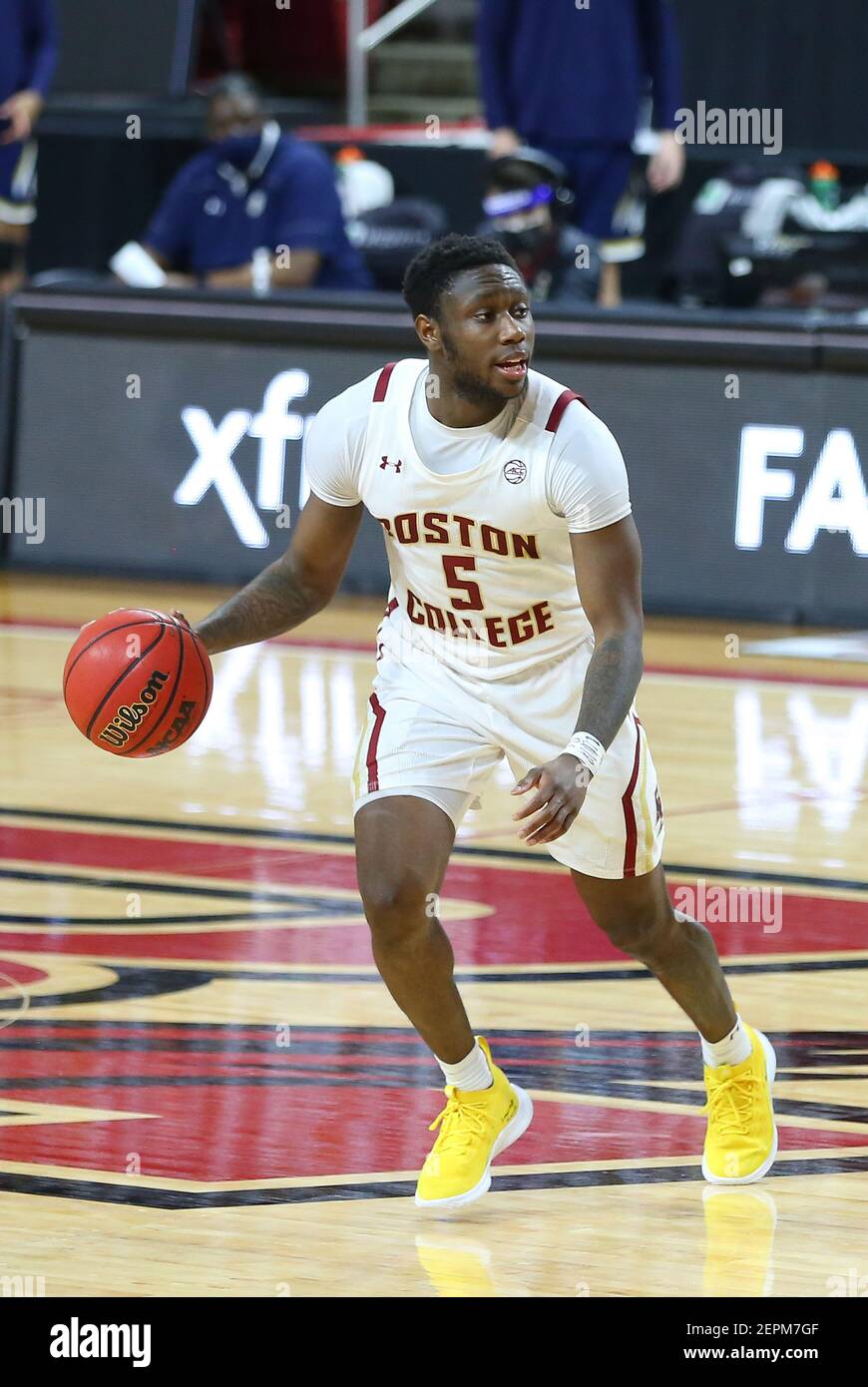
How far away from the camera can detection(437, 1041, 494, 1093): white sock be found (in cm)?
527

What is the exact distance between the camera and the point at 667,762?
9594 millimetres

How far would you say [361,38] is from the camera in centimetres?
2108

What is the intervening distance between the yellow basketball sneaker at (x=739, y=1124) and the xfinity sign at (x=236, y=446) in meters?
7.59

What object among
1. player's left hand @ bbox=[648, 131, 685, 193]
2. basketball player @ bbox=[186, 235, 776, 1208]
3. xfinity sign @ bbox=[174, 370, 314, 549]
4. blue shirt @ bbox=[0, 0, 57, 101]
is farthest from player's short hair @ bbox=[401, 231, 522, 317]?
blue shirt @ bbox=[0, 0, 57, 101]

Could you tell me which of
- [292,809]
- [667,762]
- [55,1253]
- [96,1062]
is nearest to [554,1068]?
[96,1062]

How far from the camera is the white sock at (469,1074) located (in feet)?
17.3

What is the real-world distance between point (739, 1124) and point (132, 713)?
4.69 ft

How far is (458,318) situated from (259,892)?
2.87 meters

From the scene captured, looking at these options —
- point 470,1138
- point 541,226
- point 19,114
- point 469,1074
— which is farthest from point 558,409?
point 19,114

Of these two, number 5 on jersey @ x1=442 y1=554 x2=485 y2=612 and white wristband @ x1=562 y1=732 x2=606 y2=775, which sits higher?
number 5 on jersey @ x1=442 y1=554 x2=485 y2=612

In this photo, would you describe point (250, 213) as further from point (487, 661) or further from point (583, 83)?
point (487, 661)

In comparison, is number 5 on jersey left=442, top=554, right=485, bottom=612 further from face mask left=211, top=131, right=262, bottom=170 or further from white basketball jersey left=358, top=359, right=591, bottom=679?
face mask left=211, top=131, right=262, bottom=170

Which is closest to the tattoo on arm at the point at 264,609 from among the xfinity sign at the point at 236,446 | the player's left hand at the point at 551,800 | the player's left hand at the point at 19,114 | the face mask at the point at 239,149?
the player's left hand at the point at 551,800

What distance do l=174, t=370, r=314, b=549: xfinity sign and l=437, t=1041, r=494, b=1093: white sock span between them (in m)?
7.63
